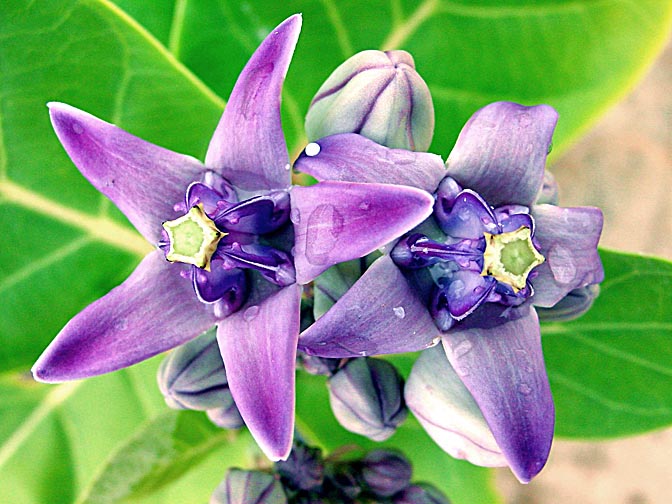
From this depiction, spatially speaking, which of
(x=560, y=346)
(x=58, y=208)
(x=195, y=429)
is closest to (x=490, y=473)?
(x=560, y=346)

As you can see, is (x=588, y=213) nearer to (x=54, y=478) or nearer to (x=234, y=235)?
(x=234, y=235)

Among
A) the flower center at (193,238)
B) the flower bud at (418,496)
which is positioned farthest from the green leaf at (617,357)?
the flower center at (193,238)

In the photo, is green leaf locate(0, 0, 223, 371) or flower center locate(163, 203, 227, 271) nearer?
flower center locate(163, 203, 227, 271)

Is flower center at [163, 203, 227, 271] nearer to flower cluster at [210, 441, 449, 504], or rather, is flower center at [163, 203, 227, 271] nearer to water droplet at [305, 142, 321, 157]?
water droplet at [305, 142, 321, 157]

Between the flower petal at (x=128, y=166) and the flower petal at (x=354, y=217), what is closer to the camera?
the flower petal at (x=354, y=217)

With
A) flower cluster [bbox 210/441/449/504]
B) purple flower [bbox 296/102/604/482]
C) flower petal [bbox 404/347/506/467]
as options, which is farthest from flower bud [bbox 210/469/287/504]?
purple flower [bbox 296/102/604/482]

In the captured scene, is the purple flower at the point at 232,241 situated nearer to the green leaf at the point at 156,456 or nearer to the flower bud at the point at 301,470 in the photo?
the flower bud at the point at 301,470
